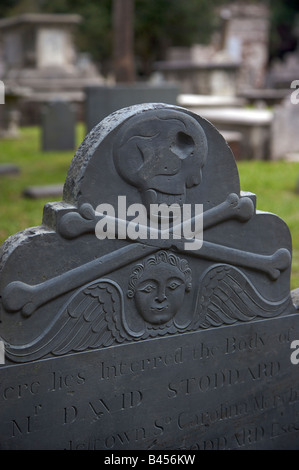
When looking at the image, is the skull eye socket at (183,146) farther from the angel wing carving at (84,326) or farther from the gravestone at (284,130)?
the gravestone at (284,130)

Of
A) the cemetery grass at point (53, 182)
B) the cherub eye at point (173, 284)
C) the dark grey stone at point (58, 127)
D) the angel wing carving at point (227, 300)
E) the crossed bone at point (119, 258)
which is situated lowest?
the cemetery grass at point (53, 182)

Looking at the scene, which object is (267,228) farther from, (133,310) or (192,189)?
(133,310)

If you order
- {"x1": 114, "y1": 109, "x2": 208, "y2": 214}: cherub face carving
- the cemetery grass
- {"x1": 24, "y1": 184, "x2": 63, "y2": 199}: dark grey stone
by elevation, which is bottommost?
the cemetery grass

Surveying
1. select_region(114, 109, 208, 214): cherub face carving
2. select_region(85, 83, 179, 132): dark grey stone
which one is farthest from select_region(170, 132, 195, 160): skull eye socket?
select_region(85, 83, 179, 132): dark grey stone

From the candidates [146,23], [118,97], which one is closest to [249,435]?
[118,97]

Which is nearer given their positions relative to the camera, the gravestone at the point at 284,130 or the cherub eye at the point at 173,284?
the cherub eye at the point at 173,284

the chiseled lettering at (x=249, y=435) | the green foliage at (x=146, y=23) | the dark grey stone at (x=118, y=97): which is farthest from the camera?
the green foliage at (x=146, y=23)

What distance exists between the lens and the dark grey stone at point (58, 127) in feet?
40.9

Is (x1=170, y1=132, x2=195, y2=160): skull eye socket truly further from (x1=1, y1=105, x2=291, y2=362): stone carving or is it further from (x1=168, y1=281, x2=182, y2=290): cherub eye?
(x1=168, y1=281, x2=182, y2=290): cherub eye

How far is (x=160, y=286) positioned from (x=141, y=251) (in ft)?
0.61

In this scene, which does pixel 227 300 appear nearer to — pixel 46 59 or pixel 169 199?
pixel 169 199

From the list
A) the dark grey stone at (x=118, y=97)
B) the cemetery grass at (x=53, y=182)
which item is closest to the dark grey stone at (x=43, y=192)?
the cemetery grass at (x=53, y=182)

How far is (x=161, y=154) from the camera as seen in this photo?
100.0 inches

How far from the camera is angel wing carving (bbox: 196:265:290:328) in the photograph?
2.78 metres
